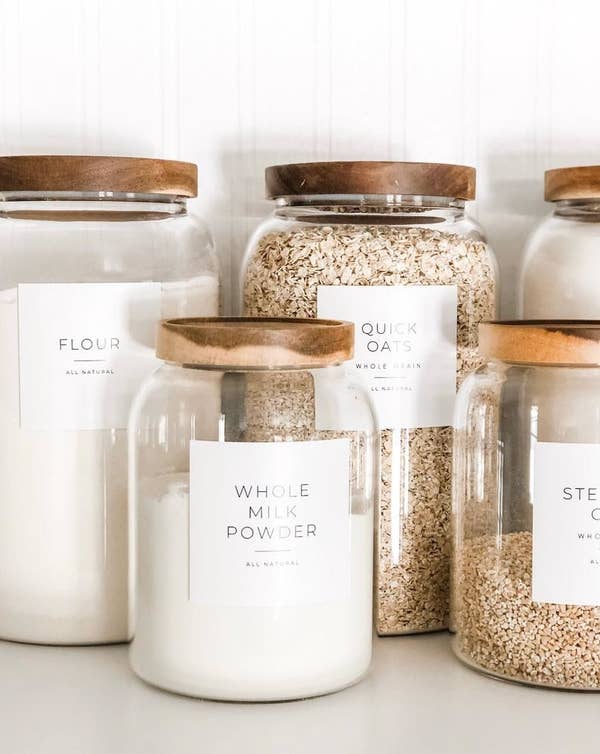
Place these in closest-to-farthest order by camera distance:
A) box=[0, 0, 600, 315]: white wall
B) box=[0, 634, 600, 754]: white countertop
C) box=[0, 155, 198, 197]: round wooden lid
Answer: box=[0, 634, 600, 754]: white countertop, box=[0, 155, 198, 197]: round wooden lid, box=[0, 0, 600, 315]: white wall

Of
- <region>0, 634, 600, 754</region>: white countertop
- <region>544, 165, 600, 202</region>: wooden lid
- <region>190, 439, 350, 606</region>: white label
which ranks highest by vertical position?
<region>544, 165, 600, 202</region>: wooden lid

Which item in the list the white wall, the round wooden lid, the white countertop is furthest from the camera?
the white wall

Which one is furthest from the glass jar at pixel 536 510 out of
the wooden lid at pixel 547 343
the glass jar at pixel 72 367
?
the glass jar at pixel 72 367

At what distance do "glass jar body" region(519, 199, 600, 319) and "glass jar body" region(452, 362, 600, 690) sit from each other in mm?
129

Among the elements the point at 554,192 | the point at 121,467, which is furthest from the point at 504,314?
the point at 121,467

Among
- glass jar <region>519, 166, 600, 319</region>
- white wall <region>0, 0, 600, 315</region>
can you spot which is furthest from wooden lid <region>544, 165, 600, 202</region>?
white wall <region>0, 0, 600, 315</region>

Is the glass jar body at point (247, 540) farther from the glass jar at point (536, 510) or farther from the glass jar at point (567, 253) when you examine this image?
the glass jar at point (567, 253)

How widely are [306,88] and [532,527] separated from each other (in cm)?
45

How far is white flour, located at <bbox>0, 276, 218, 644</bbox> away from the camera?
752mm

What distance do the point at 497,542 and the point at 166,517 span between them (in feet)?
0.71

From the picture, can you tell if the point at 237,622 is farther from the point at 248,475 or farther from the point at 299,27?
the point at 299,27

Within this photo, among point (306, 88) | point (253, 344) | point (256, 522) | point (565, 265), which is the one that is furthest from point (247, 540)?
point (306, 88)

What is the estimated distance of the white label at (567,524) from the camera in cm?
66

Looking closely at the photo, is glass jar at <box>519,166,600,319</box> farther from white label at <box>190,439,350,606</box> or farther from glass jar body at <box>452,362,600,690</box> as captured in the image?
white label at <box>190,439,350,606</box>
